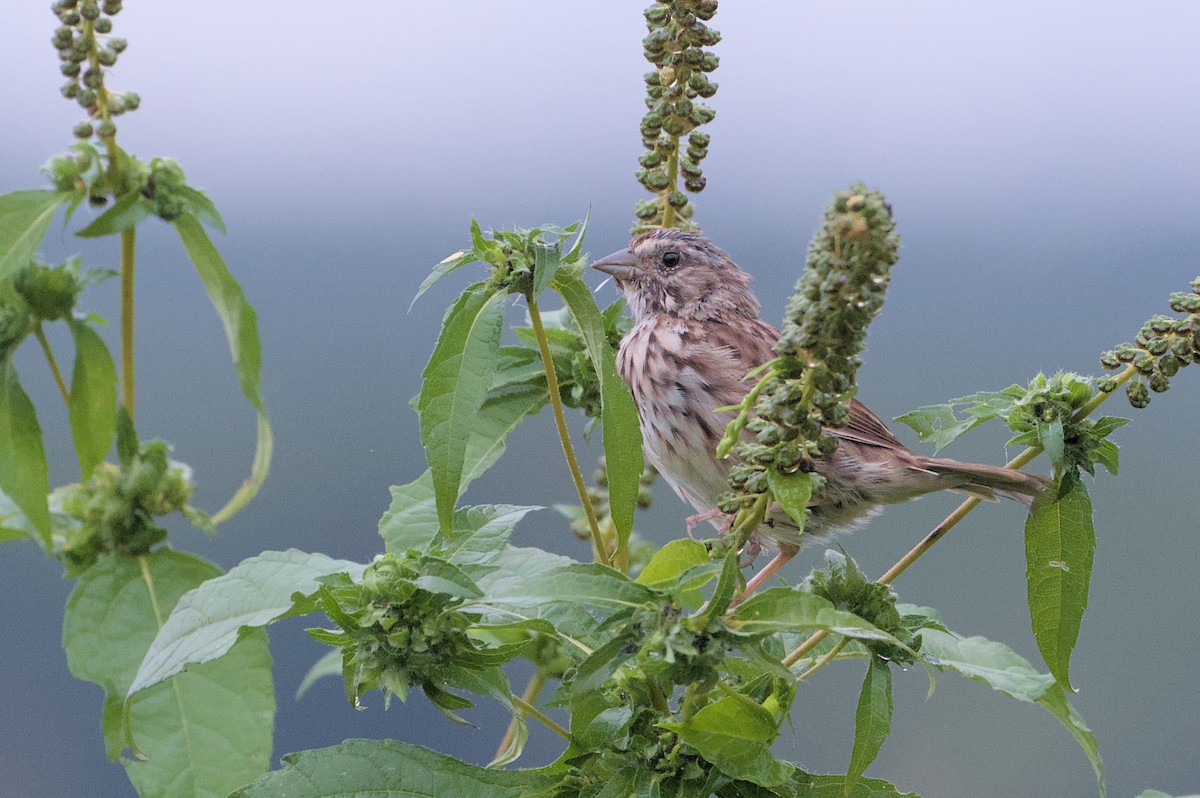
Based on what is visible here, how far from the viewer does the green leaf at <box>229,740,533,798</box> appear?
110 cm

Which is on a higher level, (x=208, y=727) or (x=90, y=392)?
(x=90, y=392)

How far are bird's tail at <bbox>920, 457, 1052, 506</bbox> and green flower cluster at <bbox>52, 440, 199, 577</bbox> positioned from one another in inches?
38.7

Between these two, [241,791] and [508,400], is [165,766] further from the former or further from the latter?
[508,400]

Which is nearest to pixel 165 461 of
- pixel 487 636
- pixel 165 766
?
pixel 165 766

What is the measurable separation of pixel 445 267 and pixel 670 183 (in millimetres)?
372

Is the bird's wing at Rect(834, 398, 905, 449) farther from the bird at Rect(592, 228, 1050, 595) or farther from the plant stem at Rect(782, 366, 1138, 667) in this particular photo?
the plant stem at Rect(782, 366, 1138, 667)

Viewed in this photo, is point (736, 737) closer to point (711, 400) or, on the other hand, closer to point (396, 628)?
point (396, 628)

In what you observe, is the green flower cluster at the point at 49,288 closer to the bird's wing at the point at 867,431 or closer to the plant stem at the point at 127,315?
the plant stem at the point at 127,315

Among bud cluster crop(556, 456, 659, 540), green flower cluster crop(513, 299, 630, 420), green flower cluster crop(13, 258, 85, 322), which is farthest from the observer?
bud cluster crop(556, 456, 659, 540)

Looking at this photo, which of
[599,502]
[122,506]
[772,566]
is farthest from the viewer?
[599,502]

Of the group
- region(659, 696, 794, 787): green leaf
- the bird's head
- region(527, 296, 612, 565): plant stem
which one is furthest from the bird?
region(659, 696, 794, 787): green leaf

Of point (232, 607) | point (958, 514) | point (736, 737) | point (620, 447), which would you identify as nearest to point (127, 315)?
point (232, 607)

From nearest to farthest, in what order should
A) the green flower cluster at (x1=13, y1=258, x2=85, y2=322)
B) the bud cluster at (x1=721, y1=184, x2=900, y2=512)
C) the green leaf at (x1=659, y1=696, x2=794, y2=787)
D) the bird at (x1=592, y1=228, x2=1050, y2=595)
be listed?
the bud cluster at (x1=721, y1=184, x2=900, y2=512), the green leaf at (x1=659, y1=696, x2=794, y2=787), the green flower cluster at (x1=13, y1=258, x2=85, y2=322), the bird at (x1=592, y1=228, x2=1050, y2=595)

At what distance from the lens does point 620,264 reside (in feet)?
6.51
